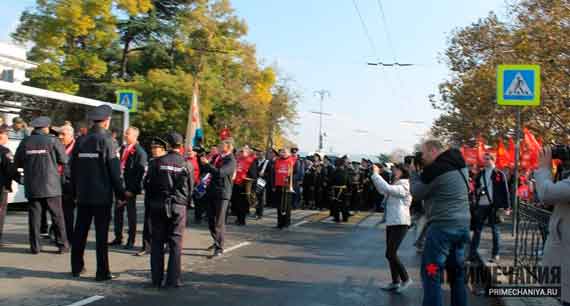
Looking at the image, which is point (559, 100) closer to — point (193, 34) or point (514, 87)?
point (514, 87)

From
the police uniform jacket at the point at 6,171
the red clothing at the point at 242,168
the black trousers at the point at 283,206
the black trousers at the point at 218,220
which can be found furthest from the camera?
the red clothing at the point at 242,168

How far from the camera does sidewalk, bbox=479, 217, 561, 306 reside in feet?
23.8

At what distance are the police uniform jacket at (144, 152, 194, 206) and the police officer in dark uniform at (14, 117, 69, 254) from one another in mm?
2256

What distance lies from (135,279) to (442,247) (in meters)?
4.03

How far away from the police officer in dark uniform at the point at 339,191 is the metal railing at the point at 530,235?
773 centimetres

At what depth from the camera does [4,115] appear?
15.6 meters

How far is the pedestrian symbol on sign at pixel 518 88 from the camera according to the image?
408 inches

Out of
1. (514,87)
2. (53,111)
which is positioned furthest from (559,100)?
(53,111)

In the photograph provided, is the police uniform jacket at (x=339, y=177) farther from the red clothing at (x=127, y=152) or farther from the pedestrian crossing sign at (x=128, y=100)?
the red clothing at (x=127, y=152)

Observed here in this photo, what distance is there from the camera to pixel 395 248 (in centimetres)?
795

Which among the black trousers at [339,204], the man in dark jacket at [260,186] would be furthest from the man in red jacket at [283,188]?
the black trousers at [339,204]

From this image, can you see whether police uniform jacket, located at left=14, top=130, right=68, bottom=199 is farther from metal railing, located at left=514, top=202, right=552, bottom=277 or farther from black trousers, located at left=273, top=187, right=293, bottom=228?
metal railing, located at left=514, top=202, right=552, bottom=277

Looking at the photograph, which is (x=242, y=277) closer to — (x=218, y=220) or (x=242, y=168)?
(x=218, y=220)

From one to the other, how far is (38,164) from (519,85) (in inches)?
297
